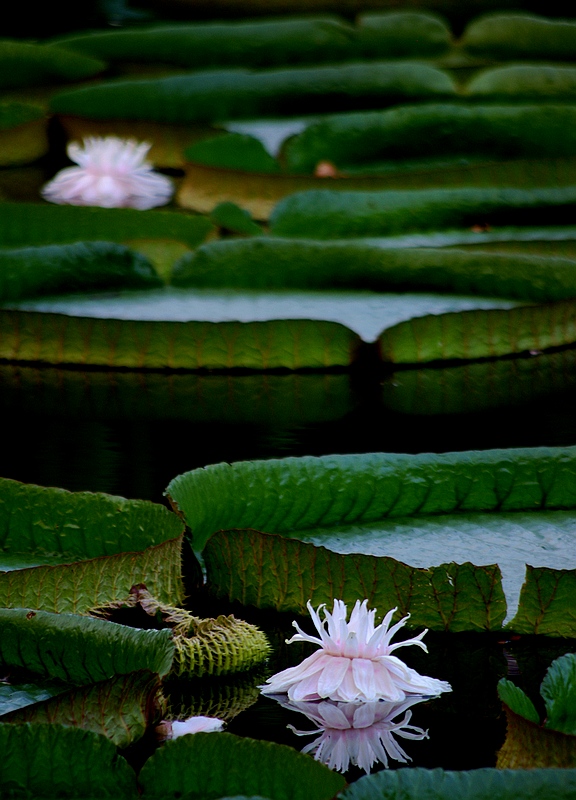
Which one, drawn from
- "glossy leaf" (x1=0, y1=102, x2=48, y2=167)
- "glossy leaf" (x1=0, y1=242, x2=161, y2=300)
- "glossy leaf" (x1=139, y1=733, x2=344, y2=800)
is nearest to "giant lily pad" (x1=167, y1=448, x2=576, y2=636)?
"glossy leaf" (x1=139, y1=733, x2=344, y2=800)

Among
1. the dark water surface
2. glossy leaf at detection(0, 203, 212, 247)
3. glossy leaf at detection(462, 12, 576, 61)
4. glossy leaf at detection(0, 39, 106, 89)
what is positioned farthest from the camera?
glossy leaf at detection(462, 12, 576, 61)

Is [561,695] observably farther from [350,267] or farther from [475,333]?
[350,267]

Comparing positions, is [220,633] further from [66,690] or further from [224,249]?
[224,249]

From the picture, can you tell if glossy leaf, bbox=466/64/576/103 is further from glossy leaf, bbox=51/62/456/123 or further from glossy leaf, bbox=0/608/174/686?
glossy leaf, bbox=0/608/174/686

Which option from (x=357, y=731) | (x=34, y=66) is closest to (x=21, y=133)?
(x=34, y=66)

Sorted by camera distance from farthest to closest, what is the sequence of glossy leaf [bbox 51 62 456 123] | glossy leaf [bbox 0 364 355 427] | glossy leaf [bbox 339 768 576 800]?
glossy leaf [bbox 51 62 456 123] < glossy leaf [bbox 0 364 355 427] < glossy leaf [bbox 339 768 576 800]

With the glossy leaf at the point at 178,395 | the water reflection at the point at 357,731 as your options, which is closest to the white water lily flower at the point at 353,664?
the water reflection at the point at 357,731

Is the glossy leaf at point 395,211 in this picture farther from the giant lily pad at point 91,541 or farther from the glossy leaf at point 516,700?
the glossy leaf at point 516,700
